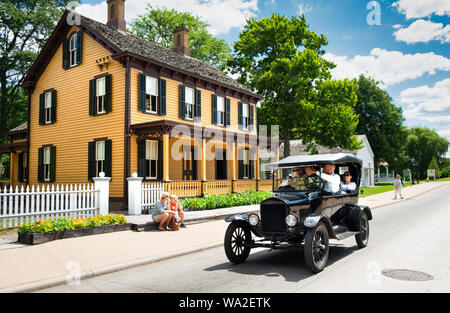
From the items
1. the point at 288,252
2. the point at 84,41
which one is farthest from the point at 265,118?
the point at 288,252

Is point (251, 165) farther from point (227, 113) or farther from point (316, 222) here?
point (316, 222)

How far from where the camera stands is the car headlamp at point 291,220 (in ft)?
20.3

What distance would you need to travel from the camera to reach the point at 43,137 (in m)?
20.9

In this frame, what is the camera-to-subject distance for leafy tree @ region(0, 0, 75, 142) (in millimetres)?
30281

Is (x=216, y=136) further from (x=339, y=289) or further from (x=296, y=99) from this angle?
(x=339, y=289)

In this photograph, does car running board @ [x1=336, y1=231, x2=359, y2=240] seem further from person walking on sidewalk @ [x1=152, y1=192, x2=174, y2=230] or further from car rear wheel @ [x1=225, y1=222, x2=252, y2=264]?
person walking on sidewalk @ [x1=152, y1=192, x2=174, y2=230]

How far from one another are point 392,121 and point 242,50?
3190 centimetres

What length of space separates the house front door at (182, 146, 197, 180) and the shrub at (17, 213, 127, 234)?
925 cm

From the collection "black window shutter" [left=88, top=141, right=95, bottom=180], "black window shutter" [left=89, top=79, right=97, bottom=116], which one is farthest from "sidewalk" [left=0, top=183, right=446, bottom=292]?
"black window shutter" [left=89, top=79, right=97, bottom=116]

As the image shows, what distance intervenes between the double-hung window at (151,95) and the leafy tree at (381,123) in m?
41.9

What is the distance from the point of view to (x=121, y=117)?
Answer: 1672 centimetres

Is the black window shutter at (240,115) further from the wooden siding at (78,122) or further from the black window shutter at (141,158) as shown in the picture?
the wooden siding at (78,122)

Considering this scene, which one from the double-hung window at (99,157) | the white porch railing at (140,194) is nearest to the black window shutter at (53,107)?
the double-hung window at (99,157)

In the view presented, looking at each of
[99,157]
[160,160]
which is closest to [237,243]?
[160,160]
